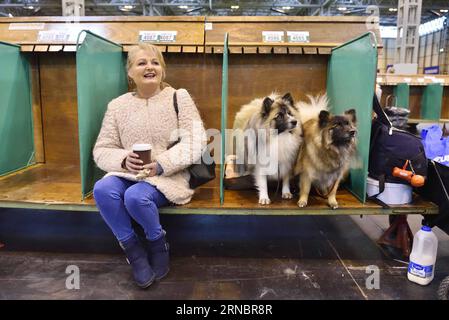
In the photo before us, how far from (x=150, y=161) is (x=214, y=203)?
1.82ft

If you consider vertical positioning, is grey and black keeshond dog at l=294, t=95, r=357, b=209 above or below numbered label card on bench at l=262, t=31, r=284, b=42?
below

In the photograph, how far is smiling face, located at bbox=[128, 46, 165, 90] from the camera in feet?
7.59

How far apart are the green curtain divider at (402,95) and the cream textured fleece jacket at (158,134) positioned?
4.71 m

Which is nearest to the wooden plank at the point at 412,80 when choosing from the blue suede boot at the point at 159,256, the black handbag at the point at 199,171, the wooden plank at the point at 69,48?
the black handbag at the point at 199,171

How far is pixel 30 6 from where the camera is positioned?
1290 centimetres

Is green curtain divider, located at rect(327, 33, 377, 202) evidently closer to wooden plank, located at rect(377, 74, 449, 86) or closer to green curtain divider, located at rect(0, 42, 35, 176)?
green curtain divider, located at rect(0, 42, 35, 176)

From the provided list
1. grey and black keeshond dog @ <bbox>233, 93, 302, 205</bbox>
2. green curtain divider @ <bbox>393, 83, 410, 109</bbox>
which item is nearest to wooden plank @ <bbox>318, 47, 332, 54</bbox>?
grey and black keeshond dog @ <bbox>233, 93, 302, 205</bbox>

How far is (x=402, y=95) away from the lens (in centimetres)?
586

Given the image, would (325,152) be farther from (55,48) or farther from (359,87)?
(55,48)

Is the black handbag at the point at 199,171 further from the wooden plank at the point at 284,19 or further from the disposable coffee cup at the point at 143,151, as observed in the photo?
the wooden plank at the point at 284,19

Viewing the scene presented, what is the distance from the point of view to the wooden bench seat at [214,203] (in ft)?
7.72
